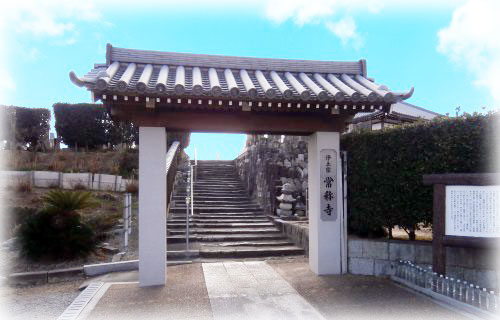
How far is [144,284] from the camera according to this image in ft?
20.0

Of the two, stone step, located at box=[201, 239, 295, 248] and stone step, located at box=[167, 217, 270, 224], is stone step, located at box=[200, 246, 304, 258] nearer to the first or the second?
stone step, located at box=[201, 239, 295, 248]

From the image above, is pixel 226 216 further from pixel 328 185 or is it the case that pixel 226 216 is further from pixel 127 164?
pixel 127 164

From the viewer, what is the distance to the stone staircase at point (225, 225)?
348 inches

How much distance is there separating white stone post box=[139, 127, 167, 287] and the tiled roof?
3.32 feet

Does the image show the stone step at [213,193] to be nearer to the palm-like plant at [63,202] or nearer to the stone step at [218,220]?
the stone step at [218,220]

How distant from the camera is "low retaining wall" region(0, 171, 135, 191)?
1151cm

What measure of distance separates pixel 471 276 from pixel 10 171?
13.9m

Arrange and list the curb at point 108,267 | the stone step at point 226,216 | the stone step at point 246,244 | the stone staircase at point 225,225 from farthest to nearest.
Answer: the stone step at point 226,216 → the stone step at point 246,244 → the stone staircase at point 225,225 → the curb at point 108,267

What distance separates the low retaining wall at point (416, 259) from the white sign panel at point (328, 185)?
69 centimetres

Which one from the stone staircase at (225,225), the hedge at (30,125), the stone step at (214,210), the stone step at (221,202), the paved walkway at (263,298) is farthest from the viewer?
the hedge at (30,125)

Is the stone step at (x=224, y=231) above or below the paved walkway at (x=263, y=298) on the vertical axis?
above

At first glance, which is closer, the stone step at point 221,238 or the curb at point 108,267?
the curb at point 108,267

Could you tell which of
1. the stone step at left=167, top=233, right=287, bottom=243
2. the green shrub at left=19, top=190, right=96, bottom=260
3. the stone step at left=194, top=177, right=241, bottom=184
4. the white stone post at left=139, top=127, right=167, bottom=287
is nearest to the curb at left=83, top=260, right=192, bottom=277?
the green shrub at left=19, top=190, right=96, bottom=260

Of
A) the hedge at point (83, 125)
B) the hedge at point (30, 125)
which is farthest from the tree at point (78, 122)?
the hedge at point (30, 125)
